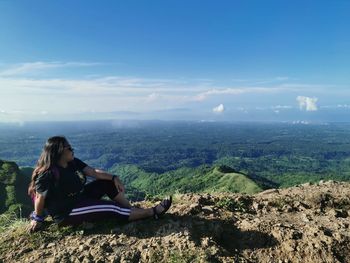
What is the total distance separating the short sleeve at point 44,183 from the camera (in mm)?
6730

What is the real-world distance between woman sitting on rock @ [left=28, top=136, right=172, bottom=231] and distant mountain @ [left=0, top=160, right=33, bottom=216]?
57797 millimetres

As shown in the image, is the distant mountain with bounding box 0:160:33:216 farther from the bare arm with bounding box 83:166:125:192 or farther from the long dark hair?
the long dark hair

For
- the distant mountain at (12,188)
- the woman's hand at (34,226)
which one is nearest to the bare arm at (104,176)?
the woman's hand at (34,226)

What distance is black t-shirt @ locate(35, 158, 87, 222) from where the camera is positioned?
22.1 feet

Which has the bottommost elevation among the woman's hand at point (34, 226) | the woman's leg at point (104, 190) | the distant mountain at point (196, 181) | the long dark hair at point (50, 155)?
the distant mountain at point (196, 181)

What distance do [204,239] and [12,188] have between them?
72.7 meters

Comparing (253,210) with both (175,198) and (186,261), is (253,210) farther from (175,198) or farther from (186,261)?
(186,261)

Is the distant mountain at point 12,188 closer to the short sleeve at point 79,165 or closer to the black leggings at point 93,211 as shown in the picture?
the short sleeve at point 79,165

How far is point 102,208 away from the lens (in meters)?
7.08

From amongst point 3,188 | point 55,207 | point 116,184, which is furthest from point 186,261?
point 3,188

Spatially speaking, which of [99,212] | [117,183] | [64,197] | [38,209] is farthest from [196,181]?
[38,209]

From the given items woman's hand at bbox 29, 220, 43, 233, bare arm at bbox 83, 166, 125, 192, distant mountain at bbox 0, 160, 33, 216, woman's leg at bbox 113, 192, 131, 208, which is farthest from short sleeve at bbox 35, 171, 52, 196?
distant mountain at bbox 0, 160, 33, 216

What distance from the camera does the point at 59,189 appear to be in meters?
6.91

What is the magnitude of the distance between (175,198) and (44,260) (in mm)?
3768
